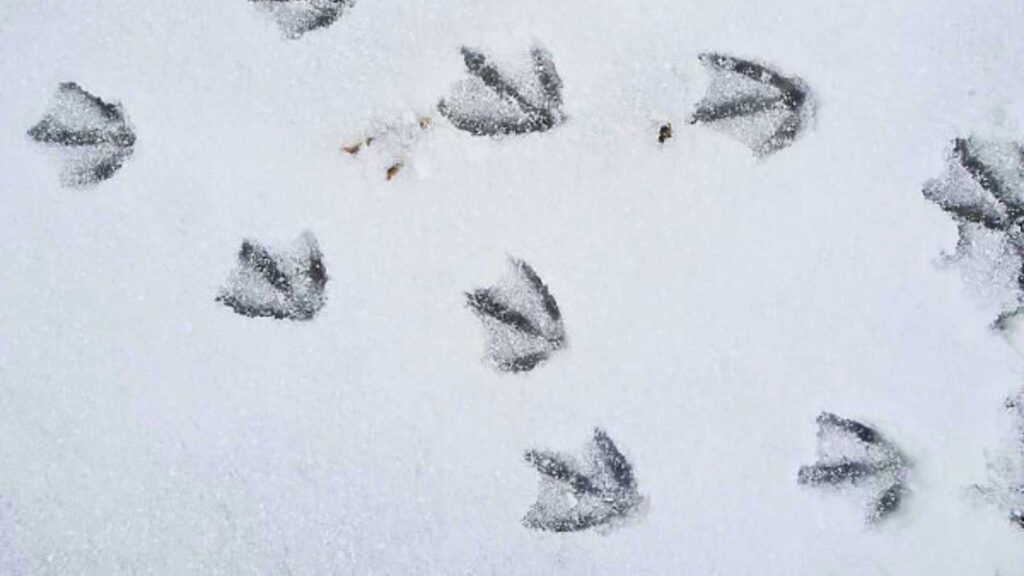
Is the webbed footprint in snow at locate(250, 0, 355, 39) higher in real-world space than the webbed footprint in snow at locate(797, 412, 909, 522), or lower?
higher

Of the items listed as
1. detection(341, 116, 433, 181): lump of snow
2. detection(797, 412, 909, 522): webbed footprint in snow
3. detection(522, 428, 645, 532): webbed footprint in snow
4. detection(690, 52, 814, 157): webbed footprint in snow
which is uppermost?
detection(690, 52, 814, 157): webbed footprint in snow

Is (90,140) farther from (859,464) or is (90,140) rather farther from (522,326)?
(859,464)

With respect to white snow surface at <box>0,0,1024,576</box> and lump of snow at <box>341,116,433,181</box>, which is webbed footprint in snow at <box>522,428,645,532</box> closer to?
white snow surface at <box>0,0,1024,576</box>

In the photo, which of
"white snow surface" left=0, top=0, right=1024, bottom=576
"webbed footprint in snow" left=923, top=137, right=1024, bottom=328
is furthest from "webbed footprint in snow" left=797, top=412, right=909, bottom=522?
"webbed footprint in snow" left=923, top=137, right=1024, bottom=328

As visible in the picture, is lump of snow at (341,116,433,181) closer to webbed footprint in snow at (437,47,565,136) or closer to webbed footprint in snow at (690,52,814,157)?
webbed footprint in snow at (437,47,565,136)

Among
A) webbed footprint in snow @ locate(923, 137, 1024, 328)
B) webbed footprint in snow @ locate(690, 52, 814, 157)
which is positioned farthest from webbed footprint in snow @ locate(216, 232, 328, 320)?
webbed footprint in snow @ locate(923, 137, 1024, 328)
